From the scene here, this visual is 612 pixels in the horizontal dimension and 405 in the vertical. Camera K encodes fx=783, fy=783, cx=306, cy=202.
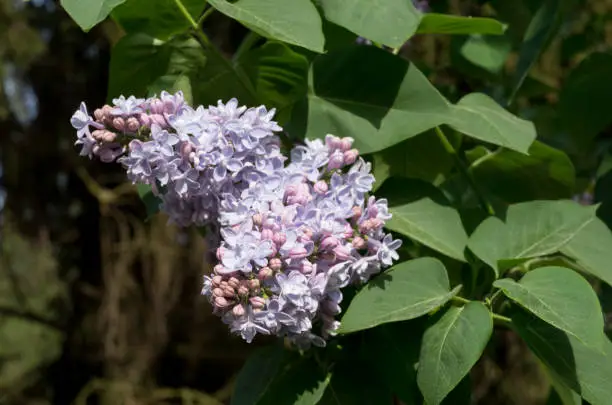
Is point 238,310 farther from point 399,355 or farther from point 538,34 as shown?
point 538,34

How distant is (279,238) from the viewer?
19.9 inches

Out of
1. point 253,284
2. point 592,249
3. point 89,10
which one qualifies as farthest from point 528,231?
point 89,10

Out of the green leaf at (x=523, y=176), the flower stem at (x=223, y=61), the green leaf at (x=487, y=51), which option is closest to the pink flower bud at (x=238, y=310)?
the flower stem at (x=223, y=61)

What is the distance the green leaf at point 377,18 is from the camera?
0.57 m

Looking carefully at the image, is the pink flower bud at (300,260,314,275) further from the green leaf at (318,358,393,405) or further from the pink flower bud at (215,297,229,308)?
the green leaf at (318,358,393,405)

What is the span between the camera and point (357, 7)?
0.59 metres

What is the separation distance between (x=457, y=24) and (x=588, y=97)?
0.25m

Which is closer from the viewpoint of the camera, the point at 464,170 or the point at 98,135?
the point at 98,135

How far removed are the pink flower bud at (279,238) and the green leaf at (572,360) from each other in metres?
0.21

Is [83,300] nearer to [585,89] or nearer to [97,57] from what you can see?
[97,57]

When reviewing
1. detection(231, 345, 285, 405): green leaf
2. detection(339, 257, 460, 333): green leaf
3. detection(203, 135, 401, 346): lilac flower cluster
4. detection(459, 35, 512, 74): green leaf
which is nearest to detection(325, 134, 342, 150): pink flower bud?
detection(203, 135, 401, 346): lilac flower cluster

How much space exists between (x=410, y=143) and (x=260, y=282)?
0.27m

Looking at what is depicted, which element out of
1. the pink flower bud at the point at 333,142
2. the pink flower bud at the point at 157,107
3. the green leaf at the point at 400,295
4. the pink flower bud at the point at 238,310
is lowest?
the green leaf at the point at 400,295

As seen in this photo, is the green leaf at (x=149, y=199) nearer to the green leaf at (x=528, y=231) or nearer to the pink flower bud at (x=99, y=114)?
the pink flower bud at (x=99, y=114)
